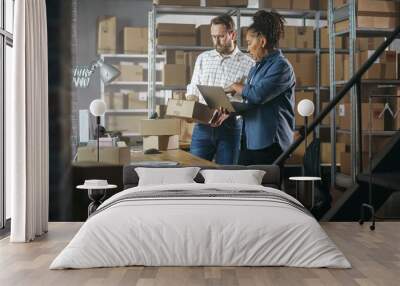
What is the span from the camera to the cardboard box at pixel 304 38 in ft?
25.3

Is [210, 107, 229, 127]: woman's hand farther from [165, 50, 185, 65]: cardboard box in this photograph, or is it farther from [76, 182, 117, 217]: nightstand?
[76, 182, 117, 217]: nightstand

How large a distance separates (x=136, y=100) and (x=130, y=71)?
0.34 meters

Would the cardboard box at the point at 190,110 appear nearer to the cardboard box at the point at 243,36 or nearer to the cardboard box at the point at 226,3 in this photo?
the cardboard box at the point at 243,36

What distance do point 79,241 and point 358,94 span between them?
159 inches

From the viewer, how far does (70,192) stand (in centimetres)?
766

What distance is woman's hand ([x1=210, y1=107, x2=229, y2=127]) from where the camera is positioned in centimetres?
761

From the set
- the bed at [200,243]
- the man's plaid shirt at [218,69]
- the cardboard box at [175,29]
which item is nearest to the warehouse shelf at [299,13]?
the man's plaid shirt at [218,69]

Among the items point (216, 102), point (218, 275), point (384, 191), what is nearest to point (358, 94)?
point (384, 191)

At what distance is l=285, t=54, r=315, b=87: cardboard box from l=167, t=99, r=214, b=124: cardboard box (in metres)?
1.10

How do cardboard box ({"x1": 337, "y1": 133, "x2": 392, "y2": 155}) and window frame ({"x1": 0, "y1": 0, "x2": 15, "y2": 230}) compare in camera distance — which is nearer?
window frame ({"x1": 0, "y1": 0, "x2": 15, "y2": 230})

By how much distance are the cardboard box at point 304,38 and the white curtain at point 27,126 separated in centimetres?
294

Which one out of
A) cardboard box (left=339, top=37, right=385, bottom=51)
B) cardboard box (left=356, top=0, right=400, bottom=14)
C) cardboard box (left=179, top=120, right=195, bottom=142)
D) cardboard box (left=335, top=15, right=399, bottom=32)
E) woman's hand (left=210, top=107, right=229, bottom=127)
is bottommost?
cardboard box (left=179, top=120, right=195, bottom=142)

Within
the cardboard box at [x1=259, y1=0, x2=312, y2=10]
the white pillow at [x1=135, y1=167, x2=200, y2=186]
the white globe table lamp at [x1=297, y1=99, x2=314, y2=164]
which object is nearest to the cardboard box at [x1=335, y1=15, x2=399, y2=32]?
the cardboard box at [x1=259, y1=0, x2=312, y2=10]

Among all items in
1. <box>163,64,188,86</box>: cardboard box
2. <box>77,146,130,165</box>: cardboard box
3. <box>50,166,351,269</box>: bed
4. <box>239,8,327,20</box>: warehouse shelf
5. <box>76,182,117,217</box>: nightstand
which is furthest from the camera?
<box>239,8,327,20</box>: warehouse shelf
